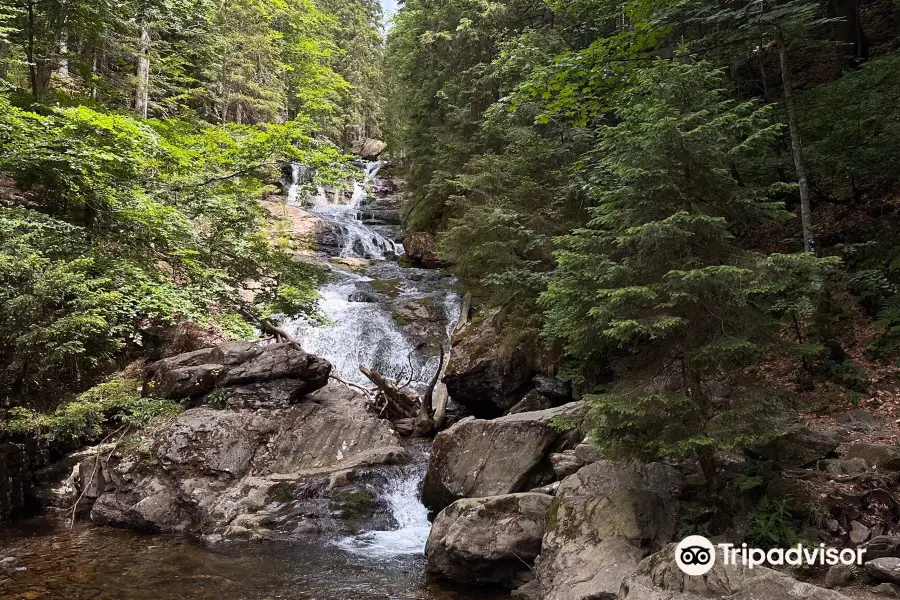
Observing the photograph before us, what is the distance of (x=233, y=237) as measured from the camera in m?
10.8

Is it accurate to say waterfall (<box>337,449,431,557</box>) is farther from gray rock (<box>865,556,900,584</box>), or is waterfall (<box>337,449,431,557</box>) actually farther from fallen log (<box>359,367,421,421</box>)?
gray rock (<box>865,556,900,584</box>)

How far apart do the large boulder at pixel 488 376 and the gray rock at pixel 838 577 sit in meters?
6.87

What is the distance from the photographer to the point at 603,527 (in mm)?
5344

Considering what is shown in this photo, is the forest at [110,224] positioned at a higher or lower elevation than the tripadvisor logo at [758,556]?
higher

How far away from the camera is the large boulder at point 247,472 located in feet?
26.1

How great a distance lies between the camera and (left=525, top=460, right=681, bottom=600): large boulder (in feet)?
16.1

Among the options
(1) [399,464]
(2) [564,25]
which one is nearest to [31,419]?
(1) [399,464]

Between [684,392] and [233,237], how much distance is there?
30.6 ft

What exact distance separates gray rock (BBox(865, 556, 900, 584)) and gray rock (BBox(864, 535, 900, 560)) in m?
0.11

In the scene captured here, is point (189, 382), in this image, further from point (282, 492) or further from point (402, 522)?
point (402, 522)

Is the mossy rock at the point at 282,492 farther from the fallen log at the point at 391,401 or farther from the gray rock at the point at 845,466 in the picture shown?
the gray rock at the point at 845,466

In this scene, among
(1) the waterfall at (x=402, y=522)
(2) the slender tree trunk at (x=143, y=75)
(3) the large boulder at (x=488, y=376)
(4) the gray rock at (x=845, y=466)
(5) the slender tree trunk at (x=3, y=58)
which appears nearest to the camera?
(4) the gray rock at (x=845, y=466)

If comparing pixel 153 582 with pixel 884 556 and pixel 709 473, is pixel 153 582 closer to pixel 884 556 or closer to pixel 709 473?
pixel 709 473

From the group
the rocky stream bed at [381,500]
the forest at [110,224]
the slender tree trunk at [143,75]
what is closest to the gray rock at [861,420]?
the rocky stream bed at [381,500]
